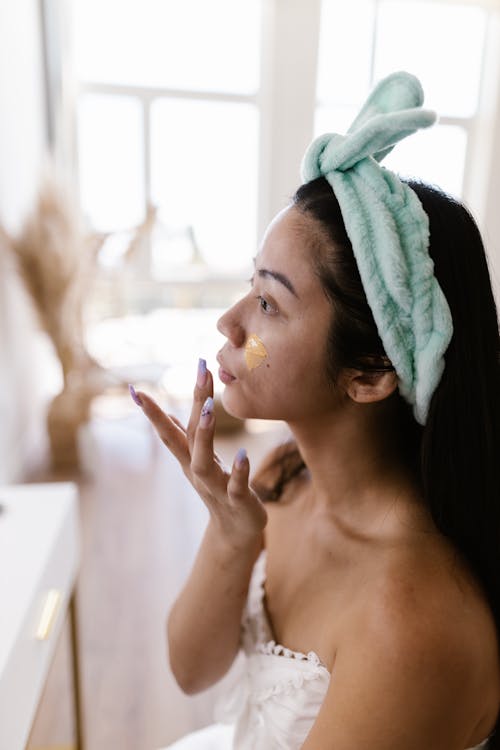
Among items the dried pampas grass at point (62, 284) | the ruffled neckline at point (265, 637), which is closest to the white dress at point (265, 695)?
the ruffled neckline at point (265, 637)

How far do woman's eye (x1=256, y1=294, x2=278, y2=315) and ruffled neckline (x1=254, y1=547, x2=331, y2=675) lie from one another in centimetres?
44

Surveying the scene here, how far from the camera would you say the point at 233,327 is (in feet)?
2.41

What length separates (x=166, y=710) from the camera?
1627 millimetres

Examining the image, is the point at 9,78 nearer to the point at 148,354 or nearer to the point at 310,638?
the point at 148,354

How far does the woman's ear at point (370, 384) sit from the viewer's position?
70 centimetres

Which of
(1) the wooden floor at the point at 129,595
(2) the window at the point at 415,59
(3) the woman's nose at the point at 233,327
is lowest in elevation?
(1) the wooden floor at the point at 129,595

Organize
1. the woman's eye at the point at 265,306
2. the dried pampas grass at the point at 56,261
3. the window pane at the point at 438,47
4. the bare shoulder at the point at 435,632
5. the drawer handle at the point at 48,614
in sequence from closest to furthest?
the bare shoulder at the point at 435,632, the woman's eye at the point at 265,306, the drawer handle at the point at 48,614, the dried pampas grass at the point at 56,261, the window pane at the point at 438,47

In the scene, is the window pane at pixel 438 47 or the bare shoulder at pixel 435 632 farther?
the window pane at pixel 438 47

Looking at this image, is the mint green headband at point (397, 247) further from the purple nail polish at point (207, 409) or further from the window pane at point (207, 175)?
the window pane at point (207, 175)

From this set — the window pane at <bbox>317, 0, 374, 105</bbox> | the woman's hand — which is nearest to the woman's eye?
the woman's hand

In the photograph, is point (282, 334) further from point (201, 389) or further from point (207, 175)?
point (207, 175)

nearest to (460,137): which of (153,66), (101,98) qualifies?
(153,66)

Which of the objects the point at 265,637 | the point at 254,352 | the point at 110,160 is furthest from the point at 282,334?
the point at 110,160

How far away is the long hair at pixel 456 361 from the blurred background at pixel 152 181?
63.9 inches
